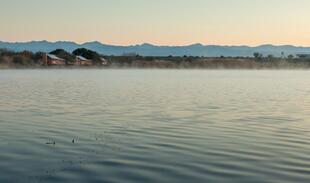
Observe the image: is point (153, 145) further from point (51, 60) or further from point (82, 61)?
point (82, 61)

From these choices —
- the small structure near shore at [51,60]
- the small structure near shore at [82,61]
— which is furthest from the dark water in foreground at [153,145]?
the small structure near shore at [82,61]

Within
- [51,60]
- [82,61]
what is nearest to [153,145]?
[51,60]

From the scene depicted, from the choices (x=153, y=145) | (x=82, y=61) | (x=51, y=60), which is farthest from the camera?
(x=82, y=61)

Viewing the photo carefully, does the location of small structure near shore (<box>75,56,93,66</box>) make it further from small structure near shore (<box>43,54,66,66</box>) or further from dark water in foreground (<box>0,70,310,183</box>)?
dark water in foreground (<box>0,70,310,183</box>)

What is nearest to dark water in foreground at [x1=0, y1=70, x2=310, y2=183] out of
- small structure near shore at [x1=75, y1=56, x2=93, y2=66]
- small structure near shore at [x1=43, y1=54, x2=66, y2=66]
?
small structure near shore at [x1=43, y1=54, x2=66, y2=66]

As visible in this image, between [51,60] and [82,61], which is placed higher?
[51,60]

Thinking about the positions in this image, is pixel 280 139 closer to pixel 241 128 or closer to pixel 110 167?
pixel 241 128

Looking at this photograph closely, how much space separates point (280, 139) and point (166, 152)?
5.21 meters

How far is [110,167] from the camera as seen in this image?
1442 centimetres

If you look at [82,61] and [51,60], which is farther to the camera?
[82,61]

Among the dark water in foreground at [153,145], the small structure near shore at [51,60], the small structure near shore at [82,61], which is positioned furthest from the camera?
the small structure near shore at [82,61]

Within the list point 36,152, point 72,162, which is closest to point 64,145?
point 36,152

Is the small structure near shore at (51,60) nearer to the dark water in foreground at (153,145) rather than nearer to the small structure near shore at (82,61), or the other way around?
the small structure near shore at (82,61)

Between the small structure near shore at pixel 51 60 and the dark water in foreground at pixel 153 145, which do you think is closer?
the dark water in foreground at pixel 153 145
